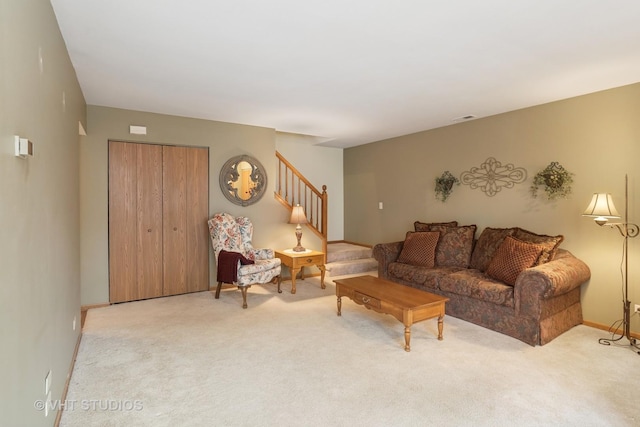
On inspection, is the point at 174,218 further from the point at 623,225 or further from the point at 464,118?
the point at 623,225

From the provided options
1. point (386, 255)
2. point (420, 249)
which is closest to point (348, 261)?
point (386, 255)

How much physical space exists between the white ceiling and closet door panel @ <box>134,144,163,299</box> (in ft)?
2.32

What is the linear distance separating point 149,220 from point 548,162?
16.5ft

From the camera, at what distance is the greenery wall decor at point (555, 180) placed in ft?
12.7

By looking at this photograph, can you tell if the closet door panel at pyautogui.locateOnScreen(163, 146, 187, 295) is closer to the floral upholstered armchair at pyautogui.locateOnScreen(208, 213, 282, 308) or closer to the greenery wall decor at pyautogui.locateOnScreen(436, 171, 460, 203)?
the floral upholstered armchair at pyautogui.locateOnScreen(208, 213, 282, 308)

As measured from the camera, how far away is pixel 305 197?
21.7 ft

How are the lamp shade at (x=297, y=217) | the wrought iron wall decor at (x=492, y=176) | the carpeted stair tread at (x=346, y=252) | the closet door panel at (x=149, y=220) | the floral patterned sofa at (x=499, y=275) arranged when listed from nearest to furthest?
the floral patterned sofa at (x=499, y=275) → the wrought iron wall decor at (x=492, y=176) → the closet door panel at (x=149, y=220) → the lamp shade at (x=297, y=217) → the carpeted stair tread at (x=346, y=252)

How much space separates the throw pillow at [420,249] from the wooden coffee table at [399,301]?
103 centimetres

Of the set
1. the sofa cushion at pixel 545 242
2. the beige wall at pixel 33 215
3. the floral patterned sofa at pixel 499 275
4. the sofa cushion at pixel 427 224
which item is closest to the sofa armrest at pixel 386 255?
the floral patterned sofa at pixel 499 275

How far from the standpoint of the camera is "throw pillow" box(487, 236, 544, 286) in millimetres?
3584

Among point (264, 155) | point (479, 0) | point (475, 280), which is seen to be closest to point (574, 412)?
point (475, 280)

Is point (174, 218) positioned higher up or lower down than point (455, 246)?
higher up

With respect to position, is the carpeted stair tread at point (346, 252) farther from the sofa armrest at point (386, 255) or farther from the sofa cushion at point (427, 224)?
the sofa cushion at point (427, 224)

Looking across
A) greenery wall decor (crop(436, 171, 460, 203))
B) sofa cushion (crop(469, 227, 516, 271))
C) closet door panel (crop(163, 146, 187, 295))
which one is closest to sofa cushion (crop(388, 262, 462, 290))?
sofa cushion (crop(469, 227, 516, 271))
